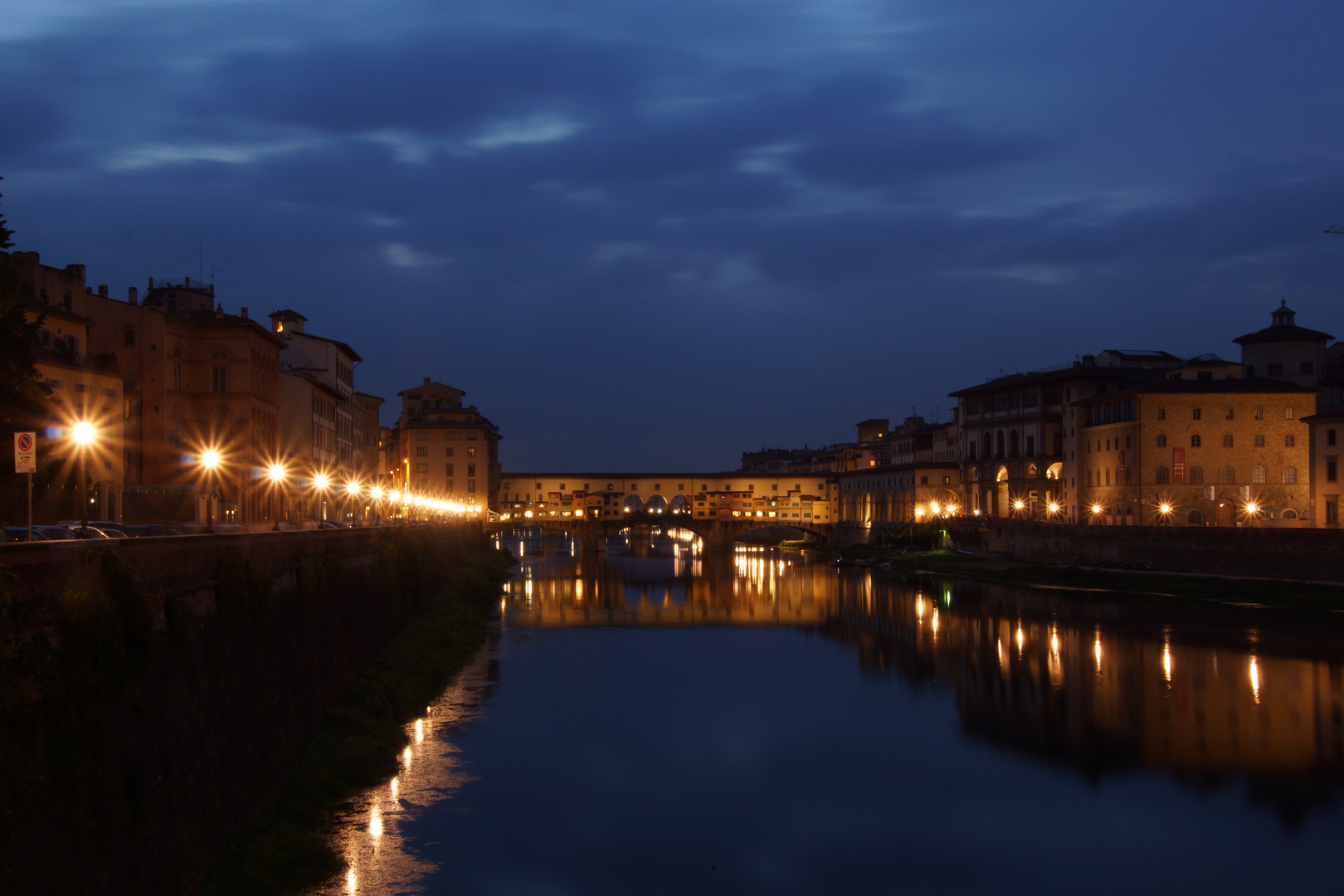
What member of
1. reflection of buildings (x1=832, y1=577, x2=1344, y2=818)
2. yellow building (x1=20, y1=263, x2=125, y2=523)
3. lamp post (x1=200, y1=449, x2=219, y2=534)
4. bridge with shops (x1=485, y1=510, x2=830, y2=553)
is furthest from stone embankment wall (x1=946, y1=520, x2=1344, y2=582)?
yellow building (x1=20, y1=263, x2=125, y2=523)

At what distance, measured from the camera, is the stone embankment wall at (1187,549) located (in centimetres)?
4716

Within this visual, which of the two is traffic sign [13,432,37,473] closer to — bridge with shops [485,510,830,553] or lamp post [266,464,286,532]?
lamp post [266,464,286,532]

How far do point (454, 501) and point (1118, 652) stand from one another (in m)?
82.5

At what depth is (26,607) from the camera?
10375mm

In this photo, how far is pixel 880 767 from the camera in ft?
74.0

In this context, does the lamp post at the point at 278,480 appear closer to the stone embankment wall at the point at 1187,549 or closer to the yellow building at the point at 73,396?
the yellow building at the point at 73,396

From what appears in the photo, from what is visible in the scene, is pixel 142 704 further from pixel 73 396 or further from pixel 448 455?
pixel 448 455

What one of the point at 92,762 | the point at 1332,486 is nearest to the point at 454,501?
the point at 1332,486

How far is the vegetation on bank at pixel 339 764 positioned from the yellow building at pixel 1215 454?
45.6 m

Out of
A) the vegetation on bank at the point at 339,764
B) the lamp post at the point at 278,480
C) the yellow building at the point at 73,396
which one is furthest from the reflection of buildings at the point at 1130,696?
the lamp post at the point at 278,480

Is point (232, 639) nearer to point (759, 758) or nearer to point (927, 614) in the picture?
point (759, 758)

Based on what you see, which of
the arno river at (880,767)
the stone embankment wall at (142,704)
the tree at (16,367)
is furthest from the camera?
the tree at (16,367)

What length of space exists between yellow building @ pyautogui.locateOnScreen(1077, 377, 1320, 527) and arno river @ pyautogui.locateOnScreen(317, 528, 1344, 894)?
79.3 feet

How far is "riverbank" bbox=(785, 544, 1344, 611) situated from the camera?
44781mm
